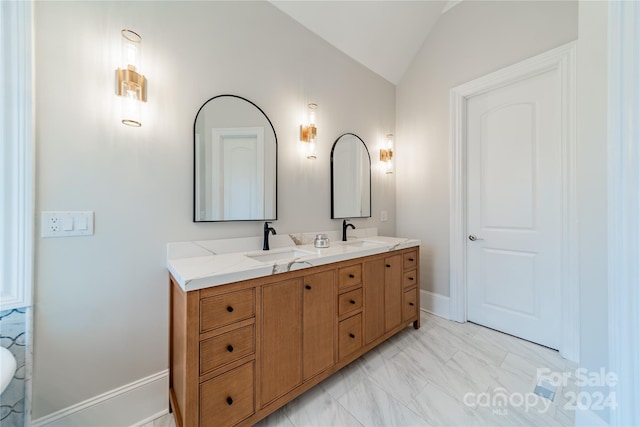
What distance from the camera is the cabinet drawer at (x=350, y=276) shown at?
162 centimetres

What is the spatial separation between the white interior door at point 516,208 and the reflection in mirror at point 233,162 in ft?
6.53

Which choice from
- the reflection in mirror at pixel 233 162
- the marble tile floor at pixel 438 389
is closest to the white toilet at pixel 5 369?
the marble tile floor at pixel 438 389

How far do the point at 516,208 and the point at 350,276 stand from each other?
1.69m

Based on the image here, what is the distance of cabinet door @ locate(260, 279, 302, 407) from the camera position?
1265 mm

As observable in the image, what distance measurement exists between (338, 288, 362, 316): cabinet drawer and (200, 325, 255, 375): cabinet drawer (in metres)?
0.62

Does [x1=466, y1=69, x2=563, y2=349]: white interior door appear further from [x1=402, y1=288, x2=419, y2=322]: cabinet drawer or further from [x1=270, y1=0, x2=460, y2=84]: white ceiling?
[x1=270, y1=0, x2=460, y2=84]: white ceiling

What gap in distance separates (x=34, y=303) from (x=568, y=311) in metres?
3.30

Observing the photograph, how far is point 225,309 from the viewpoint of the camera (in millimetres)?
1138

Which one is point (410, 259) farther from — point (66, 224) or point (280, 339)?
point (66, 224)

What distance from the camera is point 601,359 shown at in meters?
1.18

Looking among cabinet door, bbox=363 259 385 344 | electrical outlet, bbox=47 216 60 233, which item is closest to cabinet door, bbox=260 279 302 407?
cabinet door, bbox=363 259 385 344

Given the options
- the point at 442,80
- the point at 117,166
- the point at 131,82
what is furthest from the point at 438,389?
the point at 442,80

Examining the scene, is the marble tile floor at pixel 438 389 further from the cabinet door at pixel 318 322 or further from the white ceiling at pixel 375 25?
the white ceiling at pixel 375 25

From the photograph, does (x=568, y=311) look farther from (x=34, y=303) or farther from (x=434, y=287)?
(x=34, y=303)
